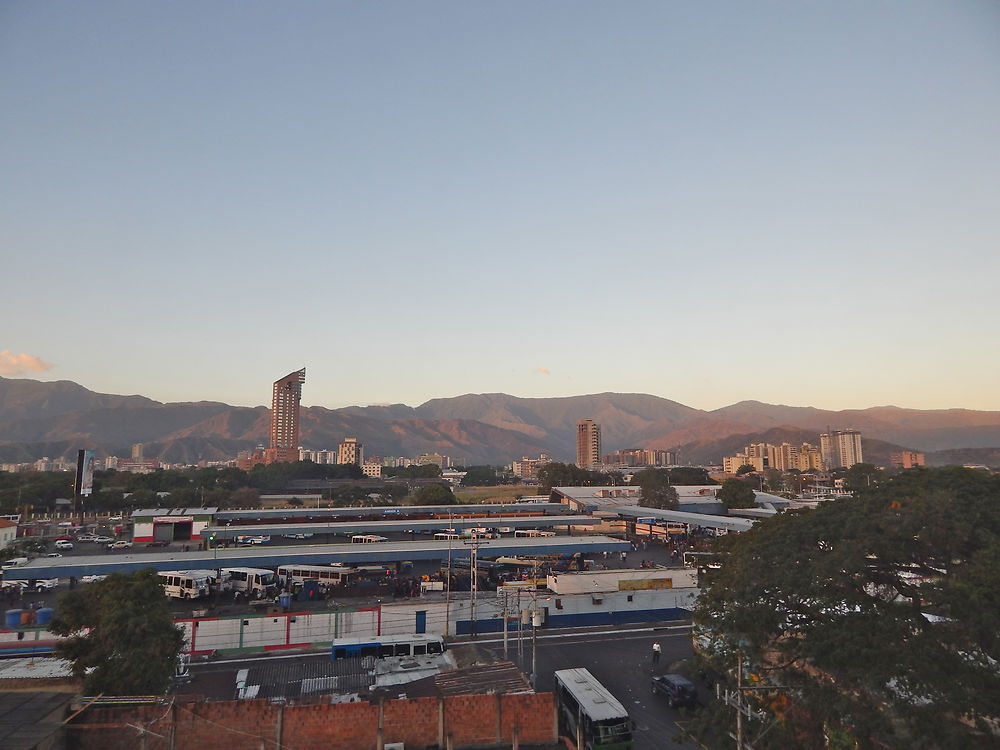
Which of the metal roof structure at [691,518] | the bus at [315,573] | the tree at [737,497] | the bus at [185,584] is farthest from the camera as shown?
the tree at [737,497]

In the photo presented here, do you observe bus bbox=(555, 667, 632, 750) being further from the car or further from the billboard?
the billboard

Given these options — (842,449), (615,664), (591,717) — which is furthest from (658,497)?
Answer: (842,449)

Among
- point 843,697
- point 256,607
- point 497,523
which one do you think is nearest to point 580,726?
point 843,697

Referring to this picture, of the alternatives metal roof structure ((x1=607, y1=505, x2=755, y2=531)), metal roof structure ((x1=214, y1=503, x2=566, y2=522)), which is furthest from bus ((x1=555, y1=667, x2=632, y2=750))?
metal roof structure ((x1=214, y1=503, x2=566, y2=522))

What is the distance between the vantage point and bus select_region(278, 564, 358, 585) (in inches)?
1120

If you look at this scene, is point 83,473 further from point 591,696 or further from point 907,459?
point 907,459

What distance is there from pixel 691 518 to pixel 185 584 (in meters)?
31.5

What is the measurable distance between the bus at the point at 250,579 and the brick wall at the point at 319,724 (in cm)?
1702

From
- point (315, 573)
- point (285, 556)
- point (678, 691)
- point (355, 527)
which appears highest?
point (285, 556)

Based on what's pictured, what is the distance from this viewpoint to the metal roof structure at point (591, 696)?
11891 mm

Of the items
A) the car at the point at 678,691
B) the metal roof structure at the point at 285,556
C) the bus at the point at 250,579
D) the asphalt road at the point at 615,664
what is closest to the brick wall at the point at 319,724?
the asphalt road at the point at 615,664

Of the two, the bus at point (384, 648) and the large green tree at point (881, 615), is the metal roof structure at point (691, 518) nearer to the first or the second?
the bus at point (384, 648)

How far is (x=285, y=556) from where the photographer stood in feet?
88.2

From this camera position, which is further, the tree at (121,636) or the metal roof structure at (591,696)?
the metal roof structure at (591,696)
